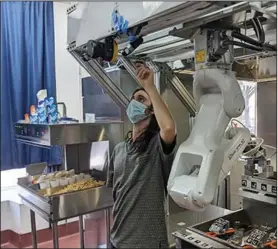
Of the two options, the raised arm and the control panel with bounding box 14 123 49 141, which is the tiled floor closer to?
the control panel with bounding box 14 123 49 141

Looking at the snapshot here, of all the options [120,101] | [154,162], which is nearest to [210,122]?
[154,162]

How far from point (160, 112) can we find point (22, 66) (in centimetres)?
231

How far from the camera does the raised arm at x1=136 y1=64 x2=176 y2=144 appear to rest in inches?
54.4

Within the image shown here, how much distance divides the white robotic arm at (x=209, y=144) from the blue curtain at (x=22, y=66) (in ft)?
8.25

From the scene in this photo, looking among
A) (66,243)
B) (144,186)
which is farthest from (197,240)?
(66,243)

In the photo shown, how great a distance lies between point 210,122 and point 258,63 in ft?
4.84

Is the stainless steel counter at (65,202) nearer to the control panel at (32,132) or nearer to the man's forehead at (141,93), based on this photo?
the control panel at (32,132)


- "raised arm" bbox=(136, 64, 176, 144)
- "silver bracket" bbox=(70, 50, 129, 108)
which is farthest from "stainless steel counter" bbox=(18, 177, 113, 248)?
"raised arm" bbox=(136, 64, 176, 144)

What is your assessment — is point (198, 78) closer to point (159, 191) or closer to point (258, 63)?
point (159, 191)

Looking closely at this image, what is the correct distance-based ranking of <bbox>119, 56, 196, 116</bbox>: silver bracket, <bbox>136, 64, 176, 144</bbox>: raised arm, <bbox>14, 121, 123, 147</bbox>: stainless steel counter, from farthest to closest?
<bbox>119, 56, 196, 116</bbox>: silver bracket
<bbox>14, 121, 123, 147</bbox>: stainless steel counter
<bbox>136, 64, 176, 144</bbox>: raised arm

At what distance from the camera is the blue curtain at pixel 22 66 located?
124 inches

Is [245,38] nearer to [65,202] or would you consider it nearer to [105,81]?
[105,81]

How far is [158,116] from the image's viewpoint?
1.40m

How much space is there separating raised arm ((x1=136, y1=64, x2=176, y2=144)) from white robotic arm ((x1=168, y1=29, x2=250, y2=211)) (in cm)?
29
